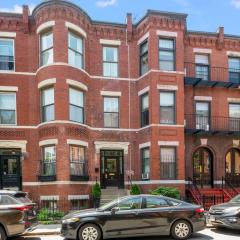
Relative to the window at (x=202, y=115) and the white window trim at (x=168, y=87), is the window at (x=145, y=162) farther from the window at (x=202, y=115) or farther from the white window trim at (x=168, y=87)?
the window at (x=202, y=115)

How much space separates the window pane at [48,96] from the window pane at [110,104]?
360 cm

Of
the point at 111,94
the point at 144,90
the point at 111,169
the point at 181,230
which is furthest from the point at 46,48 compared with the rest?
the point at 181,230

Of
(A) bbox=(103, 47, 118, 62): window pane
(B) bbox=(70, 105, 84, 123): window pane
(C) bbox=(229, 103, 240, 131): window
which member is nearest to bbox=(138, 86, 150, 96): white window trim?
(A) bbox=(103, 47, 118, 62): window pane

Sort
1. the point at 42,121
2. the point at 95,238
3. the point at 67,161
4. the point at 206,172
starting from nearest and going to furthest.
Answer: the point at 95,238
the point at 67,161
the point at 42,121
the point at 206,172

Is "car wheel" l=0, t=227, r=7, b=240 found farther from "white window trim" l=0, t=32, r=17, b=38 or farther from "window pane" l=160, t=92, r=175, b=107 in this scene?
"white window trim" l=0, t=32, r=17, b=38

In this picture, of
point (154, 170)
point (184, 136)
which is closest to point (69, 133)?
point (154, 170)

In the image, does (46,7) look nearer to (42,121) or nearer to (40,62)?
A: (40,62)

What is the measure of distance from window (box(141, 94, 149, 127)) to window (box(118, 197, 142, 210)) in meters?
10.4

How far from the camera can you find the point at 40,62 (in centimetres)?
2261

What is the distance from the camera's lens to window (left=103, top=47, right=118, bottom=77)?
78.9 feet

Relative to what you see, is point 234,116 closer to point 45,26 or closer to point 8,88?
point 45,26

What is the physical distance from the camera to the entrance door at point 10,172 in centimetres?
2212

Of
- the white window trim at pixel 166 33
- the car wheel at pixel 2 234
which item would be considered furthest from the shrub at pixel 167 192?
the car wheel at pixel 2 234

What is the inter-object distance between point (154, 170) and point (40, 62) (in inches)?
356
